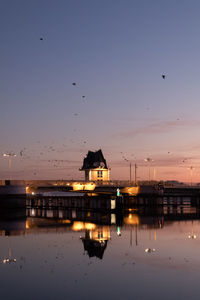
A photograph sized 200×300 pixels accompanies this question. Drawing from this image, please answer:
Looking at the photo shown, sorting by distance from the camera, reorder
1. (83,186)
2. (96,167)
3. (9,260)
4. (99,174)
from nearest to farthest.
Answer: (9,260) → (83,186) → (96,167) → (99,174)

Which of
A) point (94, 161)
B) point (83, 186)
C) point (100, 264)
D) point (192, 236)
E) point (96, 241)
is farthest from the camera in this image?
point (94, 161)

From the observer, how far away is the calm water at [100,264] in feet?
93.6

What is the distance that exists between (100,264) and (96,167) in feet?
474

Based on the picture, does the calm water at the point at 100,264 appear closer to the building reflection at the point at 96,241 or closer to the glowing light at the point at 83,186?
the building reflection at the point at 96,241

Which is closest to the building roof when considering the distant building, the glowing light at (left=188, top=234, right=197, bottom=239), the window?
the distant building

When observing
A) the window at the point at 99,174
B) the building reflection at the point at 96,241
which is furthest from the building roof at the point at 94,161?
the building reflection at the point at 96,241

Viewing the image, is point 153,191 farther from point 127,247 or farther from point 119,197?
point 127,247

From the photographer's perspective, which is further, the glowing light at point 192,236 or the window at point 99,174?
the window at point 99,174

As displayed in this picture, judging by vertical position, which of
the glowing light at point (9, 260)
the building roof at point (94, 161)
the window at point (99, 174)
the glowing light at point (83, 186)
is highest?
the building roof at point (94, 161)

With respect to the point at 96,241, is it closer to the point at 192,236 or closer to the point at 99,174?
the point at 192,236

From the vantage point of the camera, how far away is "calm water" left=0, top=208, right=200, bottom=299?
28531 mm

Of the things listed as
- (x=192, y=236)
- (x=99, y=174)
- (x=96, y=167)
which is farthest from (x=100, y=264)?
(x=99, y=174)

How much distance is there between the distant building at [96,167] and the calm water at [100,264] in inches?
4748

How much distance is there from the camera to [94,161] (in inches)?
7229
